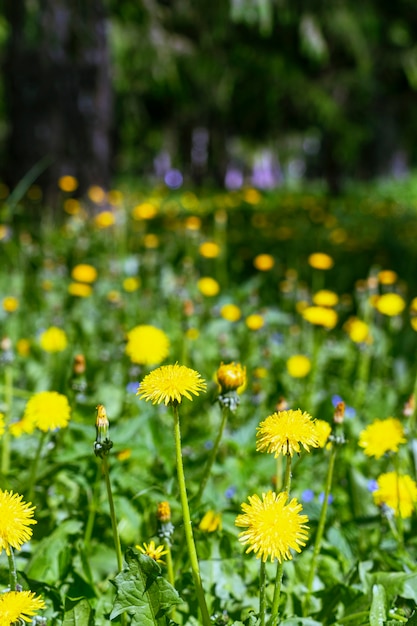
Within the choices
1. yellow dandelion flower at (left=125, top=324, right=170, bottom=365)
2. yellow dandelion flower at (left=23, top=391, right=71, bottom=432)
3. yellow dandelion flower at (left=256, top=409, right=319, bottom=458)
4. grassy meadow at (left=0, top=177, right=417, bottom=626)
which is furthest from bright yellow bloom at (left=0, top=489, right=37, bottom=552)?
yellow dandelion flower at (left=125, top=324, right=170, bottom=365)

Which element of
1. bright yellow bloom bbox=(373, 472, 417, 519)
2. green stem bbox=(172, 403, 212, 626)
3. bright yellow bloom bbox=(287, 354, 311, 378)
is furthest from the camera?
bright yellow bloom bbox=(287, 354, 311, 378)

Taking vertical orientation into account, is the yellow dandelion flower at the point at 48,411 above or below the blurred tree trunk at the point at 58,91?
below

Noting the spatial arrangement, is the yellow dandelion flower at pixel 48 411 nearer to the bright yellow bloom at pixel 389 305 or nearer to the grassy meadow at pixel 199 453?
the grassy meadow at pixel 199 453

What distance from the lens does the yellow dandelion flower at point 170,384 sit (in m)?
0.85

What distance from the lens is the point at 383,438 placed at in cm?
125

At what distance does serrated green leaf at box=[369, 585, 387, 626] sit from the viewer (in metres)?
0.99

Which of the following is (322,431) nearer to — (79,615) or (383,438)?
(383,438)

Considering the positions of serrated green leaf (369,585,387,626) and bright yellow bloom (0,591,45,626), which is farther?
serrated green leaf (369,585,387,626)

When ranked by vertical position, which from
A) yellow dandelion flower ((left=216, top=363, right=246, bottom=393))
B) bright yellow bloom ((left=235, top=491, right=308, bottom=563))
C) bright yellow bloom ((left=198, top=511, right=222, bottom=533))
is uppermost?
yellow dandelion flower ((left=216, top=363, right=246, bottom=393))

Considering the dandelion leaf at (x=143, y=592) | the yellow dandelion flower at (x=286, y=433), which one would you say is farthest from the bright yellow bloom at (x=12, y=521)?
the yellow dandelion flower at (x=286, y=433)

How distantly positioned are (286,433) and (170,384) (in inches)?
6.0

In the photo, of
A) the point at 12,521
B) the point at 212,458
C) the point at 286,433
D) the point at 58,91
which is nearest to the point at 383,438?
the point at 212,458

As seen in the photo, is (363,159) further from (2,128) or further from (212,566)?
(212,566)

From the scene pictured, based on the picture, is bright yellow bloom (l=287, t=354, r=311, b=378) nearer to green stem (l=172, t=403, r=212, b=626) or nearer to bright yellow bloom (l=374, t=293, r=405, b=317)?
bright yellow bloom (l=374, t=293, r=405, b=317)
